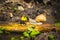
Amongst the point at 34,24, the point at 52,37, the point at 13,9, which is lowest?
the point at 52,37

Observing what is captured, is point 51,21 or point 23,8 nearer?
point 51,21

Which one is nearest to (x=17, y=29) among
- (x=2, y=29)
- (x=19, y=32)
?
(x=19, y=32)

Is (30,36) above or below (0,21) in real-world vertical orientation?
below

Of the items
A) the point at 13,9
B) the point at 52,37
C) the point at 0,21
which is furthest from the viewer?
the point at 13,9

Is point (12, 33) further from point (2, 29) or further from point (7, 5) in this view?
point (7, 5)

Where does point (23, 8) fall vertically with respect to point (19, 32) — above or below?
above

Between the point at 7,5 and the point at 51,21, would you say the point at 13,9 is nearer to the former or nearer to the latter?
the point at 7,5

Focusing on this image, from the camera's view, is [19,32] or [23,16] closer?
[19,32]

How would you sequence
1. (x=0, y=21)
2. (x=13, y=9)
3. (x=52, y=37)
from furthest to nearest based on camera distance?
1. (x=13, y=9)
2. (x=0, y=21)
3. (x=52, y=37)

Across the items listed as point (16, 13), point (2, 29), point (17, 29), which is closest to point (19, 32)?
point (17, 29)
